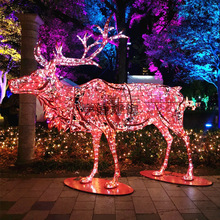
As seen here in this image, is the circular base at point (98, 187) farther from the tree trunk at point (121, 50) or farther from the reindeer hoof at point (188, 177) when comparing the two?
the tree trunk at point (121, 50)

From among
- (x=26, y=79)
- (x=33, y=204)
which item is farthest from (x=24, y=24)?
(x=33, y=204)

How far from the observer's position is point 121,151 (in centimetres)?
684

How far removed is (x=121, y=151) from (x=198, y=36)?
276 inches

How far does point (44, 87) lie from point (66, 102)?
51cm

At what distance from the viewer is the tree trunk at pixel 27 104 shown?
6.00m

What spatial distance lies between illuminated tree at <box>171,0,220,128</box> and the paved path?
780 centimetres

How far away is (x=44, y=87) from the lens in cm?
432

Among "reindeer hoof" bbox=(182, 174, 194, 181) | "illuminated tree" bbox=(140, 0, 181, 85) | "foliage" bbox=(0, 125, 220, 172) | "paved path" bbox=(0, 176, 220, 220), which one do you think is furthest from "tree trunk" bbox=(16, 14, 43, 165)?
"illuminated tree" bbox=(140, 0, 181, 85)

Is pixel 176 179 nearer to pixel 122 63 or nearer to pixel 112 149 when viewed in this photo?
pixel 112 149

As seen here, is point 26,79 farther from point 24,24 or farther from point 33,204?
point 24,24

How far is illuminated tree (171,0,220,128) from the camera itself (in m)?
10.1

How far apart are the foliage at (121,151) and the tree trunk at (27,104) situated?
46 centimetres

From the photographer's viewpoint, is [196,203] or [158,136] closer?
[196,203]

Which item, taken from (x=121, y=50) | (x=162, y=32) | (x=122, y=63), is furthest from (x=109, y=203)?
(x=162, y=32)
